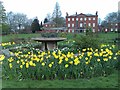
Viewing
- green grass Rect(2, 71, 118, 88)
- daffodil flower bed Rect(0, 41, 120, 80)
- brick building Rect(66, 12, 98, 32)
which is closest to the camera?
green grass Rect(2, 71, 118, 88)

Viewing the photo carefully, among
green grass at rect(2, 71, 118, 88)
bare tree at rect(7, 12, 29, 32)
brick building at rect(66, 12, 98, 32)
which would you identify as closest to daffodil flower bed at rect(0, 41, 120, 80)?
green grass at rect(2, 71, 118, 88)

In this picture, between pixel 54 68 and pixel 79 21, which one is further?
pixel 79 21

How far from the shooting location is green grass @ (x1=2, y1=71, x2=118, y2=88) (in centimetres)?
578

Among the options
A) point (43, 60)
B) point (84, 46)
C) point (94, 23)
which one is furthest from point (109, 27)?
point (43, 60)

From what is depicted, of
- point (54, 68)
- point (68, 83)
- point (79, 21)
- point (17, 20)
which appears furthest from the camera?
point (79, 21)

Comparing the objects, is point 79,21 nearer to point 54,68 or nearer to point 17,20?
point 17,20

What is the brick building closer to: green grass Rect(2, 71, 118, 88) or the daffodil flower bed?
the daffodil flower bed

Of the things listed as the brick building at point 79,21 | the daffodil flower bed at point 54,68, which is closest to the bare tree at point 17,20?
the brick building at point 79,21

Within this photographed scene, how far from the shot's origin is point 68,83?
20.0 ft

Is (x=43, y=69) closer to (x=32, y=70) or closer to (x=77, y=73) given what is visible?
(x=32, y=70)

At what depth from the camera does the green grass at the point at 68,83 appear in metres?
5.78

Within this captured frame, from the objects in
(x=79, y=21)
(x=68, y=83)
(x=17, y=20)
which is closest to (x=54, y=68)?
(x=68, y=83)

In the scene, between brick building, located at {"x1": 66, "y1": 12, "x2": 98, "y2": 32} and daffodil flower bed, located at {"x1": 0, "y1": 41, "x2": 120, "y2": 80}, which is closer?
daffodil flower bed, located at {"x1": 0, "y1": 41, "x2": 120, "y2": 80}

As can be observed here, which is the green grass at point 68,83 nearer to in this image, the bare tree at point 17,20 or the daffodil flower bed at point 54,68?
the daffodil flower bed at point 54,68
